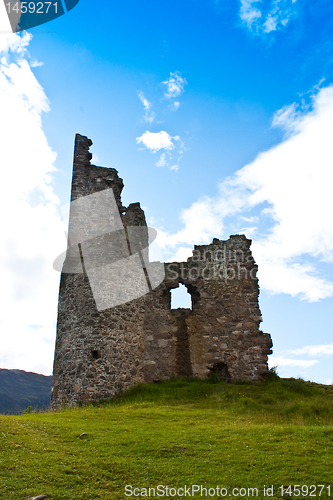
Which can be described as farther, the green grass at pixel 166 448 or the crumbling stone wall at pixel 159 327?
the crumbling stone wall at pixel 159 327

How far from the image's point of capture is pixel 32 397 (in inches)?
1485

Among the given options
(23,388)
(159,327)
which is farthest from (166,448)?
(23,388)

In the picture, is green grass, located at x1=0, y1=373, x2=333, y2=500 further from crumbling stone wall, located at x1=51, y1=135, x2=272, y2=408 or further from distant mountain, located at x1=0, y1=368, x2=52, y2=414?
distant mountain, located at x1=0, y1=368, x2=52, y2=414

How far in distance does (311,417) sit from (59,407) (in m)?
8.30

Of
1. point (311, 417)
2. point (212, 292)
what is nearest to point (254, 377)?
point (212, 292)

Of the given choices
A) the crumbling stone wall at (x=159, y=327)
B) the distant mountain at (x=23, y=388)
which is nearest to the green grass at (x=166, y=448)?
the crumbling stone wall at (x=159, y=327)

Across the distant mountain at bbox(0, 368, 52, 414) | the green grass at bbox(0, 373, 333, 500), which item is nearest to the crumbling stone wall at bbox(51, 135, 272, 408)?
the green grass at bbox(0, 373, 333, 500)

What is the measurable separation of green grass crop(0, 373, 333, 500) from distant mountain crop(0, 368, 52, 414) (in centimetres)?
2729

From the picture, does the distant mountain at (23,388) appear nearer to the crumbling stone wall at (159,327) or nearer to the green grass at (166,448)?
the crumbling stone wall at (159,327)

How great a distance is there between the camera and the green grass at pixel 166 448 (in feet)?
22.2

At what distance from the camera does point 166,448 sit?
8375 millimetres

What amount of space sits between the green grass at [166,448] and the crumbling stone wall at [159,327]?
186cm

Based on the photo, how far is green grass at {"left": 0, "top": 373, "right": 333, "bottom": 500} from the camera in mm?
6779

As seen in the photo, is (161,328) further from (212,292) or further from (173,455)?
(173,455)
